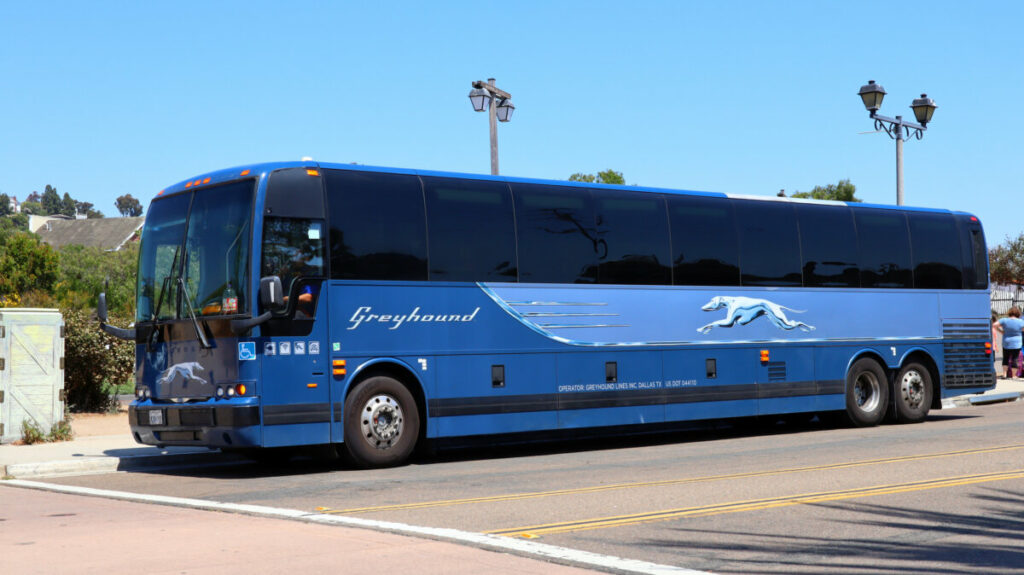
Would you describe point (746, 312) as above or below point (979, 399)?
above

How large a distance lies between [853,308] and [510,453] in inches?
267

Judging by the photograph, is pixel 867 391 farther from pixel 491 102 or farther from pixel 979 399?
pixel 491 102

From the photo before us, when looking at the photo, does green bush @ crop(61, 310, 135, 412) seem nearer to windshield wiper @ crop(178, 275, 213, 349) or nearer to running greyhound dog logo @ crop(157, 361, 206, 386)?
running greyhound dog logo @ crop(157, 361, 206, 386)

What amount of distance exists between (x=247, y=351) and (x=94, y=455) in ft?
12.2

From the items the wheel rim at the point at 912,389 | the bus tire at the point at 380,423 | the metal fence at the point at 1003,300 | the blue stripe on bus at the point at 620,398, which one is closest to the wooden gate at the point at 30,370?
the bus tire at the point at 380,423

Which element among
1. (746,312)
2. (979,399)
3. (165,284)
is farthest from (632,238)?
(979,399)

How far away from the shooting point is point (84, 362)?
72.0 feet

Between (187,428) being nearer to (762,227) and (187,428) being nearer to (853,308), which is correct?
(762,227)

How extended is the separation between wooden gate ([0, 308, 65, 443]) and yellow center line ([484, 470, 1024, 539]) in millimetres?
10899

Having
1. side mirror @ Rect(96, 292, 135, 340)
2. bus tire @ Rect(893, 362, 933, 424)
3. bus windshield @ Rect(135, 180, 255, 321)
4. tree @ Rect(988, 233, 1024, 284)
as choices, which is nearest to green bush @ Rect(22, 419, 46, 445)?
side mirror @ Rect(96, 292, 135, 340)

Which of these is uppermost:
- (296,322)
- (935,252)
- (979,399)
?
(935,252)

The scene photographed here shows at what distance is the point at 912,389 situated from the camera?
20.7 metres

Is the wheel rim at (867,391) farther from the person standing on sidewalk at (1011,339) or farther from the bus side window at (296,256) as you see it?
the person standing on sidewalk at (1011,339)

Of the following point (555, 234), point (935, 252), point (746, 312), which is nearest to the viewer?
point (555, 234)
